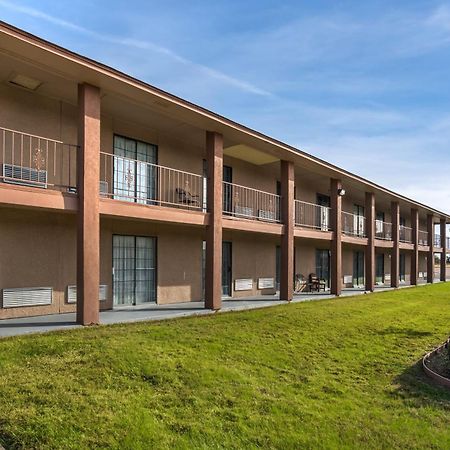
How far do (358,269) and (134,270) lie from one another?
1763cm

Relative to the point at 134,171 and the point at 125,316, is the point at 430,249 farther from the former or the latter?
the point at 125,316

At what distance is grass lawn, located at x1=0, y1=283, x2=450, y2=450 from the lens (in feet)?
16.8

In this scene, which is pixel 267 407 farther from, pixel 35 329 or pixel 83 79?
pixel 83 79

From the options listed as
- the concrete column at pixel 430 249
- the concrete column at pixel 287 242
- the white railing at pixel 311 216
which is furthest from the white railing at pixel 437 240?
the concrete column at pixel 287 242

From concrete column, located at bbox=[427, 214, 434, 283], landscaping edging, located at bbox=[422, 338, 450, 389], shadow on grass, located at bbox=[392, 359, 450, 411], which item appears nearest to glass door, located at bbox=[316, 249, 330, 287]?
concrete column, located at bbox=[427, 214, 434, 283]

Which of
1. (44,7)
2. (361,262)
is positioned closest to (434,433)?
(44,7)

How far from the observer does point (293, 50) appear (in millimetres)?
11398

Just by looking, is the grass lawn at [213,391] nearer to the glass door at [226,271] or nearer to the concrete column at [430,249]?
the glass door at [226,271]

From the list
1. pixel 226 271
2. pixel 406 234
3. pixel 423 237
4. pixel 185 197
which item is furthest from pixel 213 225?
pixel 423 237

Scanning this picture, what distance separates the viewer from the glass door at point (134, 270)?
12.9 m

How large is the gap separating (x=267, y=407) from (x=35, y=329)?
526 cm

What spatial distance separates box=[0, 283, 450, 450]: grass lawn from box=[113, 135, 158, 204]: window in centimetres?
472

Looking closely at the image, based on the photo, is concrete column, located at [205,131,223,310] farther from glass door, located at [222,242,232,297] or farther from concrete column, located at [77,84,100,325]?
concrete column, located at [77,84,100,325]

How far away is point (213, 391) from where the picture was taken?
21.1 ft
